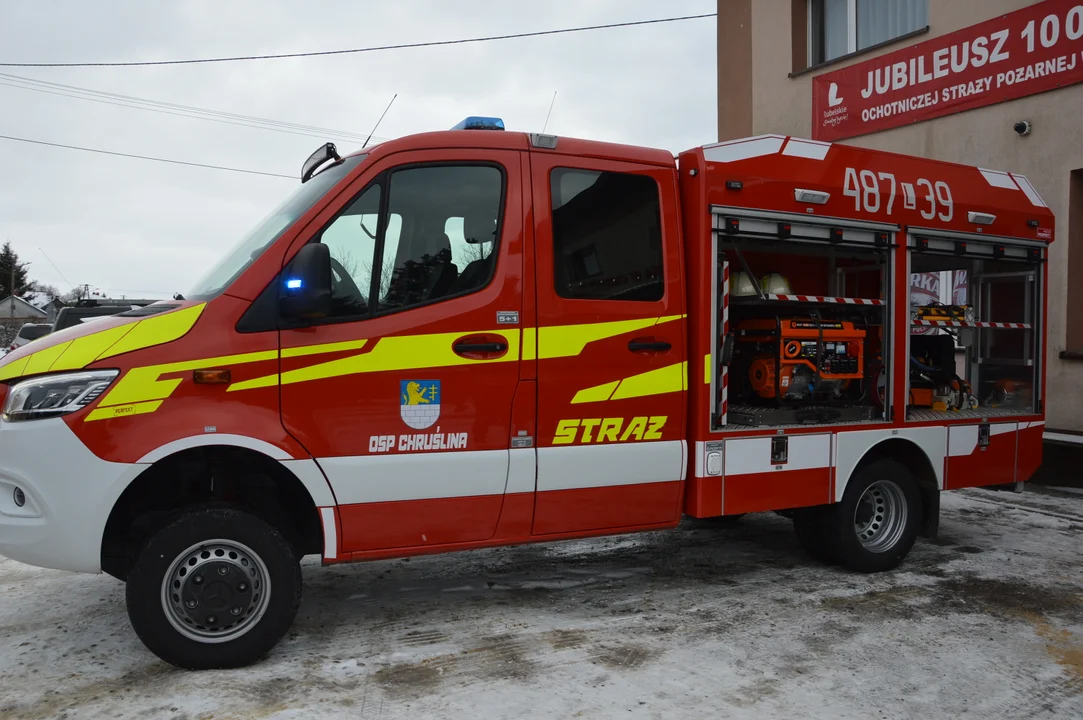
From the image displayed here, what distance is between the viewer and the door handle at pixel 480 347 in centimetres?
425

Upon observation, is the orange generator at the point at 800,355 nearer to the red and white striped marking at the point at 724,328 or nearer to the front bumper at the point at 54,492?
the red and white striped marking at the point at 724,328

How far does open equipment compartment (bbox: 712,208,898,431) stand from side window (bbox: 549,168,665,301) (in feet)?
1.45

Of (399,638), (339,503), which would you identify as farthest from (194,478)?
(399,638)

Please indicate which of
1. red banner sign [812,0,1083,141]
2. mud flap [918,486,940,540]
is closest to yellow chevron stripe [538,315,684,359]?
mud flap [918,486,940,540]

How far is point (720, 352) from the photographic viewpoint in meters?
5.00

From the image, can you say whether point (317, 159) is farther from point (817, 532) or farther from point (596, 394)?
point (817, 532)

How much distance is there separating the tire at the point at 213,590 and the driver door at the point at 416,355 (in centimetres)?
38

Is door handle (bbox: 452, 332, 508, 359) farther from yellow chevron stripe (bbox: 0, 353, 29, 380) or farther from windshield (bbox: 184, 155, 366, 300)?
yellow chevron stripe (bbox: 0, 353, 29, 380)

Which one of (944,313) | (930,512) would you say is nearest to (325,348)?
(930,512)

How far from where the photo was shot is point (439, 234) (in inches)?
169

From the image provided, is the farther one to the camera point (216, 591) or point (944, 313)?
point (944, 313)

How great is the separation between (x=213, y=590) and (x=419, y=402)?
1.29m

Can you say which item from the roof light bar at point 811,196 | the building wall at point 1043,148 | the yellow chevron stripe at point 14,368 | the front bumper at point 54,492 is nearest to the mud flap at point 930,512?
the roof light bar at point 811,196

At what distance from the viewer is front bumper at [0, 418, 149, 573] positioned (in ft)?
11.9
